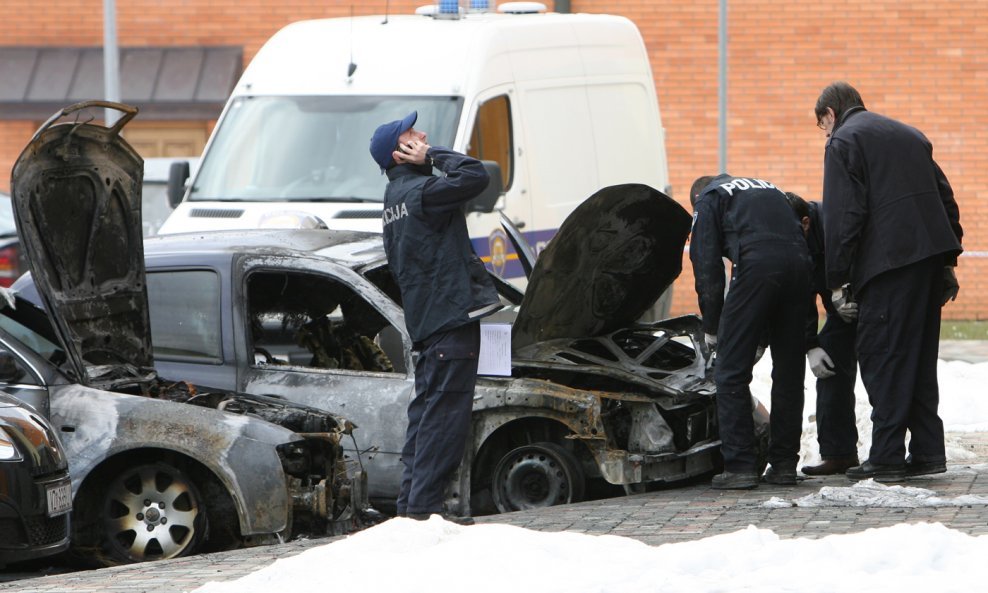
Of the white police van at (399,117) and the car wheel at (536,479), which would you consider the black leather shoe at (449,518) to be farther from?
the white police van at (399,117)

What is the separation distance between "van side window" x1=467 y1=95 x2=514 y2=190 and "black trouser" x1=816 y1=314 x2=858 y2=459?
3500 mm

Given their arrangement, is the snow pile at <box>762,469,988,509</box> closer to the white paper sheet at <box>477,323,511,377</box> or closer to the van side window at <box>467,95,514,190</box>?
the white paper sheet at <box>477,323,511,377</box>

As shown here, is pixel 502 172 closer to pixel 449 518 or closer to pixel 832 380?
pixel 832 380

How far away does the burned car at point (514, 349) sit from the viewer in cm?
801

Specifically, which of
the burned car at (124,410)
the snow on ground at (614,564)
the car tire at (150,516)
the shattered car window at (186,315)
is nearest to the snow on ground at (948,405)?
the burned car at (124,410)

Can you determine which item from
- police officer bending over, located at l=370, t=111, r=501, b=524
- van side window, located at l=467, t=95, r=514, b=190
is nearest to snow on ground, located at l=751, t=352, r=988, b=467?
van side window, located at l=467, t=95, r=514, b=190

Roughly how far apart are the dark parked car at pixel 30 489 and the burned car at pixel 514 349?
1.58 metres

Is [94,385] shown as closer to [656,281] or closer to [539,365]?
[539,365]

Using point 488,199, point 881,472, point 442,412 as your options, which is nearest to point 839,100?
point 881,472

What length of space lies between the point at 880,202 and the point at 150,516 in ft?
12.8

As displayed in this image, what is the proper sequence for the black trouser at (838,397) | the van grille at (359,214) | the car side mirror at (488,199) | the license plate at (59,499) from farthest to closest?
the car side mirror at (488,199), the van grille at (359,214), the black trouser at (838,397), the license plate at (59,499)

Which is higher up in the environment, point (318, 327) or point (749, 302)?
point (749, 302)

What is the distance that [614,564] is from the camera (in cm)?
552

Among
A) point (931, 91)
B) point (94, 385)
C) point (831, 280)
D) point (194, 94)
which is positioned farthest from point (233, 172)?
point (931, 91)
